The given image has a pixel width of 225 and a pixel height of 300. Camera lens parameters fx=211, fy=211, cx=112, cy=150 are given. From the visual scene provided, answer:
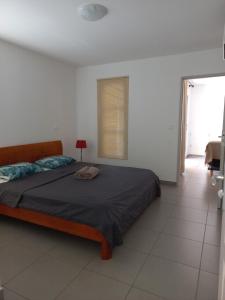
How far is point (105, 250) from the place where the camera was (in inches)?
81.5

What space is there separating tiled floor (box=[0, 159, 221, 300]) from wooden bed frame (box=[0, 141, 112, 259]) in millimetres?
172

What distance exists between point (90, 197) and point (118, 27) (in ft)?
7.47

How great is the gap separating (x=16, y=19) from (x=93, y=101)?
8.16ft

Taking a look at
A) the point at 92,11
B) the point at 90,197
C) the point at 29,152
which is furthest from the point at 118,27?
the point at 29,152

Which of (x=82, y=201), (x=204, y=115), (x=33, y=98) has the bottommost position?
(x=82, y=201)

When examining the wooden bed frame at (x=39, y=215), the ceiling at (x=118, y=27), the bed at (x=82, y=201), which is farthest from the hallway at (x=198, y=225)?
the ceiling at (x=118, y=27)

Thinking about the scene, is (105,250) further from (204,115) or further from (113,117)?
(204,115)

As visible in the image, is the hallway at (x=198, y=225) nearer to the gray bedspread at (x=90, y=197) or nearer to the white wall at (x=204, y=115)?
the gray bedspread at (x=90, y=197)

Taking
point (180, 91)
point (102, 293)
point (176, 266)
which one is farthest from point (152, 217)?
point (180, 91)

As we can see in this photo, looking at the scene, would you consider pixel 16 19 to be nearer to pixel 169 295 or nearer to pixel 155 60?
pixel 155 60

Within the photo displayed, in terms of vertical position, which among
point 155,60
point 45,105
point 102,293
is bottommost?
point 102,293

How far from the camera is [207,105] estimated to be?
24.8ft

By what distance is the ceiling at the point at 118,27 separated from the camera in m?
2.35

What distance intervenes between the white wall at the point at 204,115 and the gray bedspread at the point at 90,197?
528 cm
